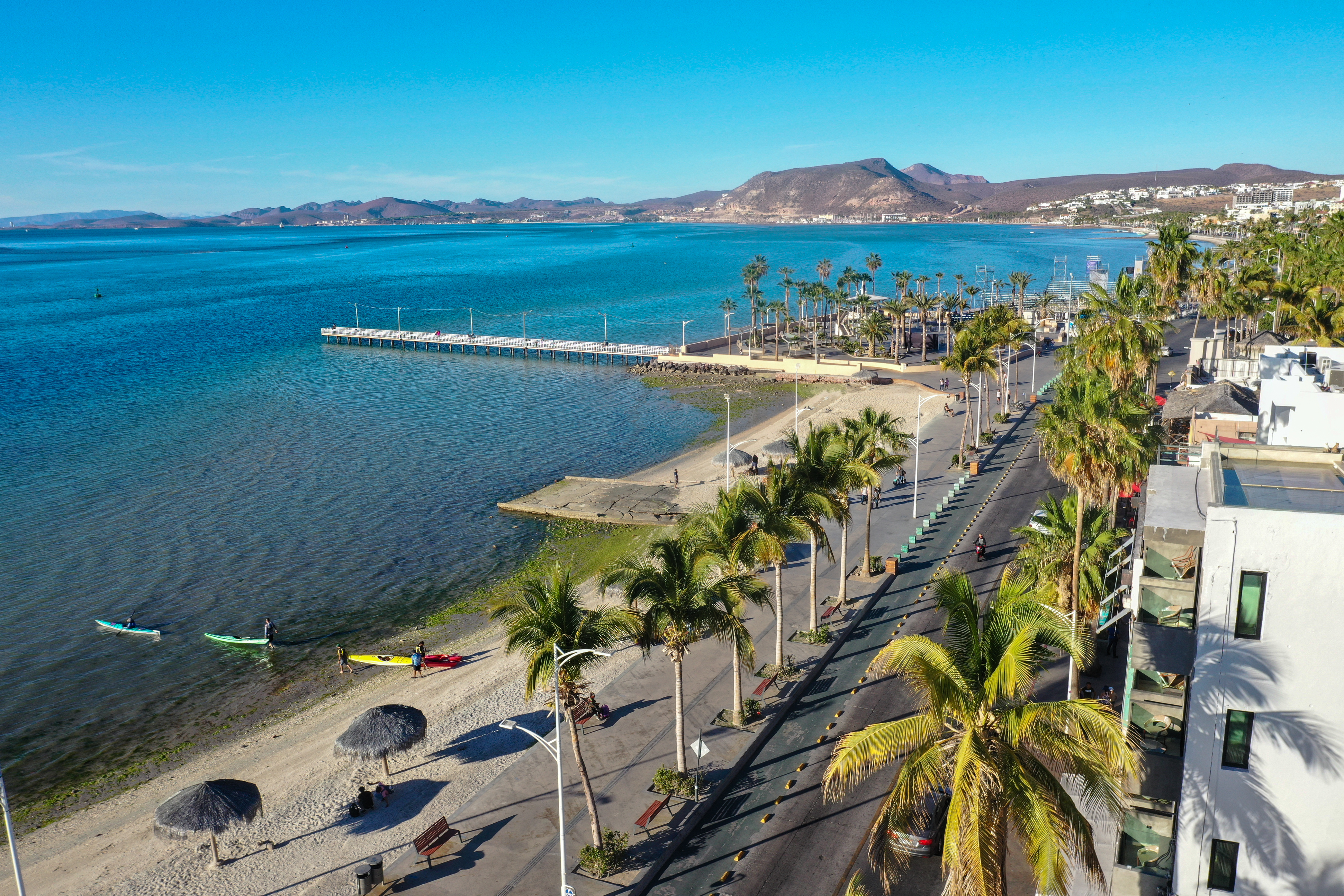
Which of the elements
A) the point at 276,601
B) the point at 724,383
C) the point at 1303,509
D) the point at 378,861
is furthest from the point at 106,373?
the point at 1303,509

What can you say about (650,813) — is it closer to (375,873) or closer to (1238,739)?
(375,873)

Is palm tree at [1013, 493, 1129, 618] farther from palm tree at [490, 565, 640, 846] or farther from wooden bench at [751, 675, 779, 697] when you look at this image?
palm tree at [490, 565, 640, 846]

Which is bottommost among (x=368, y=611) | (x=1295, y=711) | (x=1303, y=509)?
(x=368, y=611)

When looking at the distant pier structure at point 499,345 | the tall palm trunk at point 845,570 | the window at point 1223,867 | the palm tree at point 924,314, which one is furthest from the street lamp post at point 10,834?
the distant pier structure at point 499,345

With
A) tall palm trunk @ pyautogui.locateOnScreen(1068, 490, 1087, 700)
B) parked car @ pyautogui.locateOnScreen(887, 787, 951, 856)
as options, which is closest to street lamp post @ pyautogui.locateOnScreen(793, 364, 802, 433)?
tall palm trunk @ pyautogui.locateOnScreen(1068, 490, 1087, 700)

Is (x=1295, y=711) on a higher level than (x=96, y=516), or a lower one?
higher

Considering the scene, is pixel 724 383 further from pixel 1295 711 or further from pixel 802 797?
pixel 1295 711

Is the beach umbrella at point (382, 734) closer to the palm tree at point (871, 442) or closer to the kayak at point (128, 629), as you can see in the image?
the kayak at point (128, 629)
